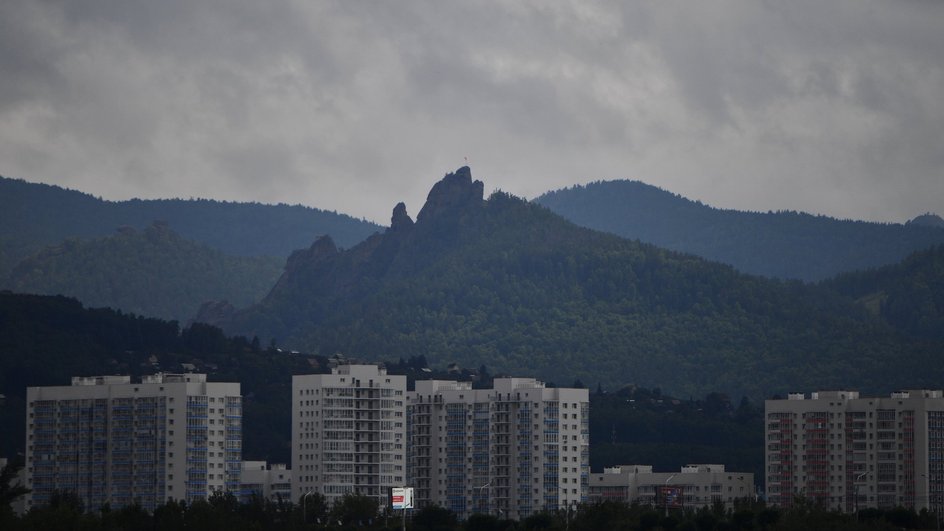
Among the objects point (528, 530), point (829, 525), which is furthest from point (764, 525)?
point (528, 530)

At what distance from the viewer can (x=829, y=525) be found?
195000 millimetres

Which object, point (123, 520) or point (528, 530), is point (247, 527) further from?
point (528, 530)

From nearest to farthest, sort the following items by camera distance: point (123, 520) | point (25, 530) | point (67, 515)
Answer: point (25, 530)
point (67, 515)
point (123, 520)

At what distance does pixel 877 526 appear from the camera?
194750mm

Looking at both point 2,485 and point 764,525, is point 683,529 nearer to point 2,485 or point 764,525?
point 764,525

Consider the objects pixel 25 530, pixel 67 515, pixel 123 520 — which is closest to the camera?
pixel 25 530

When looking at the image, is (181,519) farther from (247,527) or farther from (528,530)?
(528,530)

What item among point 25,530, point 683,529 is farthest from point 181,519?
point 683,529

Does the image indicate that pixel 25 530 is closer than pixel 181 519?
Yes

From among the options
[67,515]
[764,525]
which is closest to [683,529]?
[764,525]

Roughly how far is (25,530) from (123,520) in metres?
24.4

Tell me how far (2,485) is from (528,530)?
152 ft

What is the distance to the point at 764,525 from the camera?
198 meters

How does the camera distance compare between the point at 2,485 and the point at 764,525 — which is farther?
the point at 764,525
